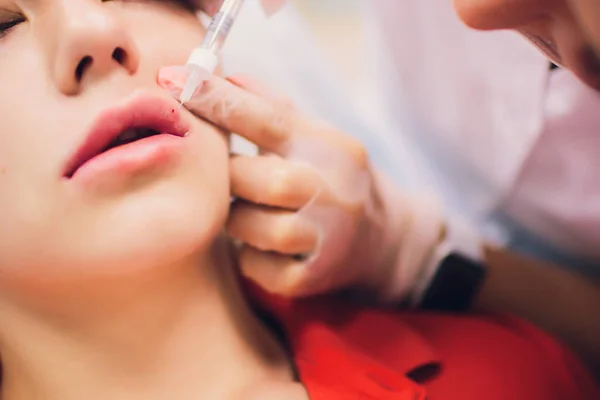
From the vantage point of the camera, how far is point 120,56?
511mm

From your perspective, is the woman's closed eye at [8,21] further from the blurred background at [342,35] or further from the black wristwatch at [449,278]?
the blurred background at [342,35]

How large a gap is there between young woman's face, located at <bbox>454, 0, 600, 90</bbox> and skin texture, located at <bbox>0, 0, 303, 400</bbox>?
0.84ft

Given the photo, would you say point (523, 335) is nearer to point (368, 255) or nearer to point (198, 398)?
point (368, 255)

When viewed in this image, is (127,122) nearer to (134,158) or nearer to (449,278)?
(134,158)

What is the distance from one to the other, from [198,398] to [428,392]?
0.76ft

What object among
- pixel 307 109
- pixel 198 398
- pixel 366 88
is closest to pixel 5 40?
pixel 198 398

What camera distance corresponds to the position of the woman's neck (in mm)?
550

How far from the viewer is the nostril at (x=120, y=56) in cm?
51

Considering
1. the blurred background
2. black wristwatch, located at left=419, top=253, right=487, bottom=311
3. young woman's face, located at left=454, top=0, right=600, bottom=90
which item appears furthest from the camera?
the blurred background

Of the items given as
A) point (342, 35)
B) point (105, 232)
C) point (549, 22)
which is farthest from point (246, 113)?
point (342, 35)

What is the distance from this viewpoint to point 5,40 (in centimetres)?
51

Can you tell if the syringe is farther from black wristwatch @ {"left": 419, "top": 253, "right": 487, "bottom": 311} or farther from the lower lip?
black wristwatch @ {"left": 419, "top": 253, "right": 487, "bottom": 311}

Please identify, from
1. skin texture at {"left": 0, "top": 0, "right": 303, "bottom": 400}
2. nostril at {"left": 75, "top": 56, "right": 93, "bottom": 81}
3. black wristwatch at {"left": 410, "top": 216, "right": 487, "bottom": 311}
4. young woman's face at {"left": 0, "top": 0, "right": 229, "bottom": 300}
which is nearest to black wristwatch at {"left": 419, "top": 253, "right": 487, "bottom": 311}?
black wristwatch at {"left": 410, "top": 216, "right": 487, "bottom": 311}

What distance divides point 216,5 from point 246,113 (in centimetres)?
13
